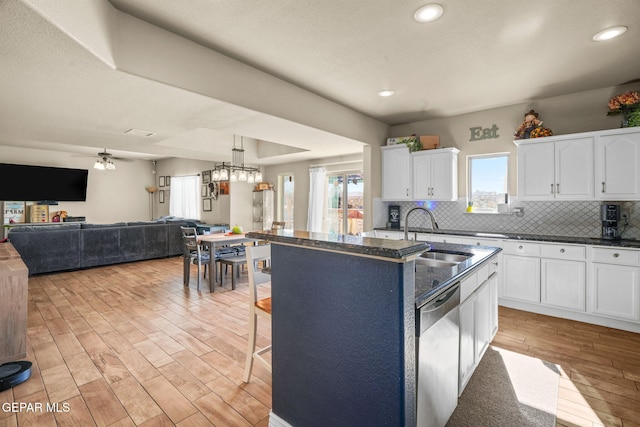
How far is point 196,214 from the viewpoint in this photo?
8.91 meters

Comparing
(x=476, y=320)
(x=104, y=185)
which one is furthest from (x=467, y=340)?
(x=104, y=185)

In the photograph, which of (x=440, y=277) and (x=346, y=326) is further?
(x=440, y=277)

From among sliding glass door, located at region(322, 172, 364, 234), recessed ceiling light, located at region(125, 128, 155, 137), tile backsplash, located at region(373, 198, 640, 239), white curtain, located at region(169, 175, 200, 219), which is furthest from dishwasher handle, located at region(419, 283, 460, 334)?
white curtain, located at region(169, 175, 200, 219)

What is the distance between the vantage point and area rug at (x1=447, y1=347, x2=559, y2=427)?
1.91 meters

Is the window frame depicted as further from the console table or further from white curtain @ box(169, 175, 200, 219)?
white curtain @ box(169, 175, 200, 219)

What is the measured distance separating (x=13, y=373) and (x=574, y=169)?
5745 mm

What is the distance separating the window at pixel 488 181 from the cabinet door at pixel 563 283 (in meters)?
1.15

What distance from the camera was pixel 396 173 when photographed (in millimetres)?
4984

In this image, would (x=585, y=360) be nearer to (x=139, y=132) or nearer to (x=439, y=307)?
(x=439, y=307)

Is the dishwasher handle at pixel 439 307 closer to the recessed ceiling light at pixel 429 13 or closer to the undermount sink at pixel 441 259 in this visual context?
the undermount sink at pixel 441 259

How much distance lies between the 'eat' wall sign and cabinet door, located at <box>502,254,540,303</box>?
179 centimetres

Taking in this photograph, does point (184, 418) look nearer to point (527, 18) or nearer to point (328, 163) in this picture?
point (527, 18)

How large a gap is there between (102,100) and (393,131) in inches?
167

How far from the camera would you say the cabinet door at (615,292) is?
3.07 metres
